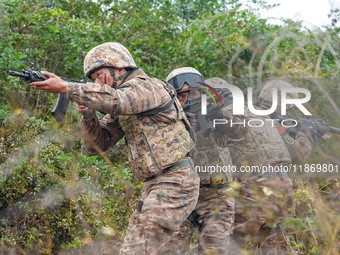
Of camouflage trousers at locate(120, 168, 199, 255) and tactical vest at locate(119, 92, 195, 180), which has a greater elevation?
tactical vest at locate(119, 92, 195, 180)

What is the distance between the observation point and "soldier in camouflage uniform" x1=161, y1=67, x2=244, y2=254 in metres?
3.16

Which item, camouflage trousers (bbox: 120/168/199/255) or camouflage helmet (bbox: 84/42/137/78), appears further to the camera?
camouflage helmet (bbox: 84/42/137/78)

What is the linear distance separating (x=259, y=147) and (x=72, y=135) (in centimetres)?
267

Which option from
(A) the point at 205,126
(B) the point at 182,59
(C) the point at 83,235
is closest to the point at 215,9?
(B) the point at 182,59

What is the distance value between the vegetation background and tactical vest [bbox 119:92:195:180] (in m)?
0.97

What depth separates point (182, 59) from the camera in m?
6.17

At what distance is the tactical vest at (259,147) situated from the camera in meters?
4.08

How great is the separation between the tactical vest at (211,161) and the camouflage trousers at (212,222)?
0.36 feet

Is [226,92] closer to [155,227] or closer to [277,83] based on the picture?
[277,83]

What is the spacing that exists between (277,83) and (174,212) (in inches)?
135

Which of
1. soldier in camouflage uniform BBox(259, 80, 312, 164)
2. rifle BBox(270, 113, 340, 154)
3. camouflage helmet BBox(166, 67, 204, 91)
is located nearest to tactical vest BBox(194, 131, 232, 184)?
camouflage helmet BBox(166, 67, 204, 91)

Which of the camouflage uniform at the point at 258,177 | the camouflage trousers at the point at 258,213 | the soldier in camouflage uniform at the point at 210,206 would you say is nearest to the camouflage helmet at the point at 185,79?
the soldier in camouflage uniform at the point at 210,206

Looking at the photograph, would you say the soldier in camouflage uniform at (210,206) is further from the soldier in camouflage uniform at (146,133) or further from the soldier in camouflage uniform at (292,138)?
the soldier in camouflage uniform at (292,138)

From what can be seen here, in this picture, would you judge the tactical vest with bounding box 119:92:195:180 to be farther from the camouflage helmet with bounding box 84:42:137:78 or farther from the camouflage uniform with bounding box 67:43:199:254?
the camouflage helmet with bounding box 84:42:137:78
